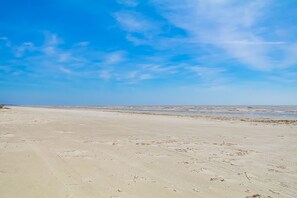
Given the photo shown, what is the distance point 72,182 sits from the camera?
4742 mm

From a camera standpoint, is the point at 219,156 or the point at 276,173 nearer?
the point at 276,173

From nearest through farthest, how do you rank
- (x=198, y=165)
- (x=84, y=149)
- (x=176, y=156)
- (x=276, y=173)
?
(x=276, y=173) → (x=198, y=165) → (x=176, y=156) → (x=84, y=149)

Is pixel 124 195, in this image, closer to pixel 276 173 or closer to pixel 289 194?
pixel 289 194

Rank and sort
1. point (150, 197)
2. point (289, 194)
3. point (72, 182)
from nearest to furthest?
point (150, 197)
point (289, 194)
point (72, 182)

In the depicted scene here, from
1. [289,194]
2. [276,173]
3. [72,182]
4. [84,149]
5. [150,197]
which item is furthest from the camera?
[84,149]

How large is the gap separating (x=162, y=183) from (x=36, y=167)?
2.86m

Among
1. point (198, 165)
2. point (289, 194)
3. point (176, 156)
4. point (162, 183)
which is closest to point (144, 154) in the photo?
point (176, 156)

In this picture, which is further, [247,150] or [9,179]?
[247,150]

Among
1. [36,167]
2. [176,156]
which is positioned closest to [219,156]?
[176,156]

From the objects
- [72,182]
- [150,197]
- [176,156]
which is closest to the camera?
[150,197]

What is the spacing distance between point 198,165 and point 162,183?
171cm

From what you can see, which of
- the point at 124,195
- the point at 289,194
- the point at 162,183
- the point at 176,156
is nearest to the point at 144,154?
the point at 176,156

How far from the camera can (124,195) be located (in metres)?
4.20

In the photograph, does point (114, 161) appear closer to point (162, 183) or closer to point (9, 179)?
point (162, 183)
